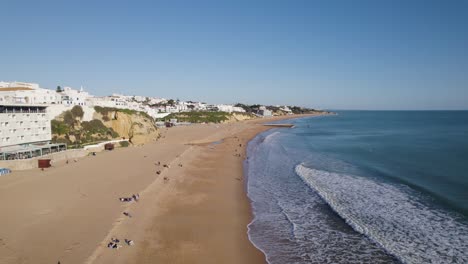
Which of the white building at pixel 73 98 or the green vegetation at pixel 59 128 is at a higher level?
the white building at pixel 73 98

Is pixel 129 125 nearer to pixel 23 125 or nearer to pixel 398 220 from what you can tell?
pixel 23 125

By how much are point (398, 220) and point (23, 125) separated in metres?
29.4

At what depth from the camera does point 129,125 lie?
39219mm

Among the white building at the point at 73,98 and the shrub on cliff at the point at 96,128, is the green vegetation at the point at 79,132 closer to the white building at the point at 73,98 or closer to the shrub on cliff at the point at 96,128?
the shrub on cliff at the point at 96,128

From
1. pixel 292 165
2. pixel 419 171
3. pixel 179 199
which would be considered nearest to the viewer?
pixel 179 199

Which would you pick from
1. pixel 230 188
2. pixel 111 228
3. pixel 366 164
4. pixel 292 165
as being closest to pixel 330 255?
pixel 111 228

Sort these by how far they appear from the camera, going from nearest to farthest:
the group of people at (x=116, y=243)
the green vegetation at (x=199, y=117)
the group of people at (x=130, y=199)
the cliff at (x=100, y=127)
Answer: the group of people at (x=116, y=243)
the group of people at (x=130, y=199)
the cliff at (x=100, y=127)
the green vegetation at (x=199, y=117)

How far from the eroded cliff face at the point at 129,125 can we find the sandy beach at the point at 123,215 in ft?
42.7

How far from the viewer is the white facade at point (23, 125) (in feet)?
85.6

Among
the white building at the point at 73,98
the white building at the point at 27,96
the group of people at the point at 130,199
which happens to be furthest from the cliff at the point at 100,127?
the group of people at the point at 130,199

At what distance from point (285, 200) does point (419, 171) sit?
12760 mm

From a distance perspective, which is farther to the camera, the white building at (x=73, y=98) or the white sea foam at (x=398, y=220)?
the white building at (x=73, y=98)

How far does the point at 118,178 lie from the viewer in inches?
812

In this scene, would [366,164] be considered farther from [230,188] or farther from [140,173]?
[140,173]
